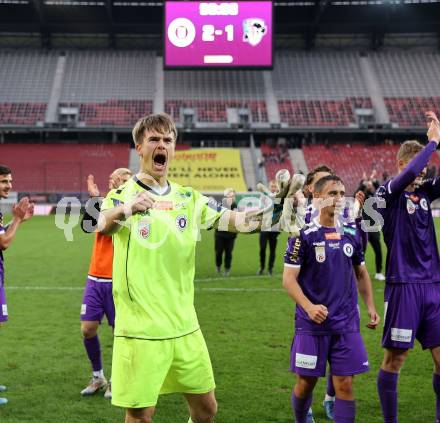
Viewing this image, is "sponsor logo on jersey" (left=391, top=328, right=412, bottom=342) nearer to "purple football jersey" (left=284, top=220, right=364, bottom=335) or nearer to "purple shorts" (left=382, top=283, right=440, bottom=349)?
"purple shorts" (left=382, top=283, right=440, bottom=349)

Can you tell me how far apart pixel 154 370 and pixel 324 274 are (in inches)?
59.2

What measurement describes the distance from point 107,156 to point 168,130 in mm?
41655

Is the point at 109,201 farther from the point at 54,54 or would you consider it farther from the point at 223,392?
the point at 54,54

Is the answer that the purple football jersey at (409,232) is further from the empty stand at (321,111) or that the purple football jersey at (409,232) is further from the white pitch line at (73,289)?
the empty stand at (321,111)

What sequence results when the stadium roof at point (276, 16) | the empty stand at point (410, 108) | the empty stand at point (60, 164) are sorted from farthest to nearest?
the stadium roof at point (276, 16) < the empty stand at point (410, 108) < the empty stand at point (60, 164)

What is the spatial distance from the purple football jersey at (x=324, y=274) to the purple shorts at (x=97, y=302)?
2024mm

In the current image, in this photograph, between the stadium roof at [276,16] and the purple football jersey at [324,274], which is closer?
the purple football jersey at [324,274]

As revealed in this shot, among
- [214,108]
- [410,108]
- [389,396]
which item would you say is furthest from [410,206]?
[410,108]

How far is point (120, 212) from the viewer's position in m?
3.09

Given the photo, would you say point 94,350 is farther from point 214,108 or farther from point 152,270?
point 214,108

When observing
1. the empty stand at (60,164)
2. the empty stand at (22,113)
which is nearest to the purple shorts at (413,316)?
the empty stand at (60,164)

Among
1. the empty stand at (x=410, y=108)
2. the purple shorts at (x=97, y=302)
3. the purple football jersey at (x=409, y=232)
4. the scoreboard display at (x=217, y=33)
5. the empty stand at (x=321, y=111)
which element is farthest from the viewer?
the empty stand at (x=321, y=111)

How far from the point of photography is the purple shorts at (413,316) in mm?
4441

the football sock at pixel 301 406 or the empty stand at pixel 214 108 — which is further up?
the empty stand at pixel 214 108
